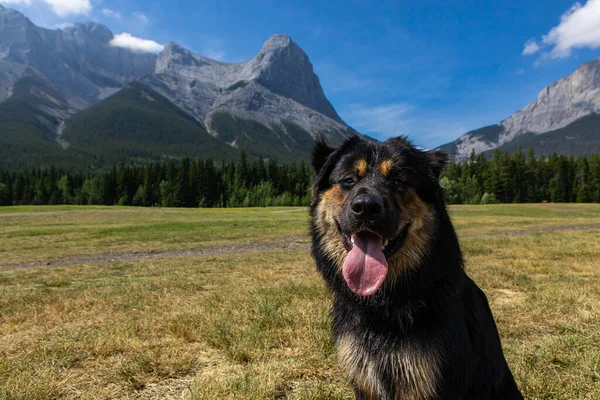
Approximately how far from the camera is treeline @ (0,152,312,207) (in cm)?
9862

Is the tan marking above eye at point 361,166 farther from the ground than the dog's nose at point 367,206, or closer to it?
farther from the ground

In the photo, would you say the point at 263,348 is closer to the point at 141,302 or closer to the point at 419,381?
the point at 419,381

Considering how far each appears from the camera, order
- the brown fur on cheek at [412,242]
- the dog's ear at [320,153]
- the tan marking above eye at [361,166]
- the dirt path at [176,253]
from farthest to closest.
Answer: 1. the dirt path at [176,253]
2. the dog's ear at [320,153]
3. the tan marking above eye at [361,166]
4. the brown fur on cheek at [412,242]

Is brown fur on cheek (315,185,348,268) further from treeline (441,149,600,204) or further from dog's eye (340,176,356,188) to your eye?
treeline (441,149,600,204)

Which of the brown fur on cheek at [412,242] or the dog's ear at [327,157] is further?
the dog's ear at [327,157]

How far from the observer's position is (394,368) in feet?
10.2

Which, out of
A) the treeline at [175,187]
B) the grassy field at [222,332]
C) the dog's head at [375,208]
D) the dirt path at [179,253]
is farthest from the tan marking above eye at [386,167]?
the treeline at [175,187]

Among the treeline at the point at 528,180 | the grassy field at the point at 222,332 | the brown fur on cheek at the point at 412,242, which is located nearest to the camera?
the brown fur on cheek at the point at 412,242

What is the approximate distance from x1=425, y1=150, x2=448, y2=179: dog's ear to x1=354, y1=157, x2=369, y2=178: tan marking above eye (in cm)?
72

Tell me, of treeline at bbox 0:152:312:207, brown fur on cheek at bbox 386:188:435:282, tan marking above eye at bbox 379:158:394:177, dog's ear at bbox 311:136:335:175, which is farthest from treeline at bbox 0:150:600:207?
brown fur on cheek at bbox 386:188:435:282

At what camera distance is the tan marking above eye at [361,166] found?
385 cm

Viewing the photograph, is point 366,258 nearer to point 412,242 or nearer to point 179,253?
point 412,242

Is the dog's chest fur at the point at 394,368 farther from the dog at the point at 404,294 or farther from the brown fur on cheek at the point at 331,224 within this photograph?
the brown fur on cheek at the point at 331,224

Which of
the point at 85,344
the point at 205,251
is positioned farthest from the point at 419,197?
the point at 205,251
